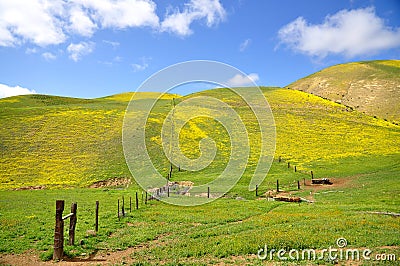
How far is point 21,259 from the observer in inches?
607

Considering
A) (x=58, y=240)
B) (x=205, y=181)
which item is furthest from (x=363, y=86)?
(x=58, y=240)

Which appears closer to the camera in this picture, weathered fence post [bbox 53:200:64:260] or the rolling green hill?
weathered fence post [bbox 53:200:64:260]

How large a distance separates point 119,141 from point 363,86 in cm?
12399

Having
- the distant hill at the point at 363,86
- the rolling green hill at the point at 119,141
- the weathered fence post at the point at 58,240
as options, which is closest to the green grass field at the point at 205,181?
the rolling green hill at the point at 119,141

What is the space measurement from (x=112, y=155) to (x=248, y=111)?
5388cm

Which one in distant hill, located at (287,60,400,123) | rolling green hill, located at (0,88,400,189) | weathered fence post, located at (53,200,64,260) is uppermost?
distant hill, located at (287,60,400,123)

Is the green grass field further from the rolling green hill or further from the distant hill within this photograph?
the distant hill

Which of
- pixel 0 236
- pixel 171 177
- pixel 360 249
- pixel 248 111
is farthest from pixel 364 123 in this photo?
pixel 0 236

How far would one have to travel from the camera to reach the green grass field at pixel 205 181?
1645 centimetres

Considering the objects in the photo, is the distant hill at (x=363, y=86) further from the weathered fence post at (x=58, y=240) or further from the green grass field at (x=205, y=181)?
the weathered fence post at (x=58, y=240)

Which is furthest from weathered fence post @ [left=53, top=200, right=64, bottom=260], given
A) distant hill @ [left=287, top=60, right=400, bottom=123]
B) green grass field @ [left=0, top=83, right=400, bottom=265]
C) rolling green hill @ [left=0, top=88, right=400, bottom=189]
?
distant hill @ [left=287, top=60, right=400, bottom=123]

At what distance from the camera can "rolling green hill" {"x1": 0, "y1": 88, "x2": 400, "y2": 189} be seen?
186ft

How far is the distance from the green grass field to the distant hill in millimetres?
20809

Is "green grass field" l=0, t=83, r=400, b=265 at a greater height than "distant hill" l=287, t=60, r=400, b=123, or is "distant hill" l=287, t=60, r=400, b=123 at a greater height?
"distant hill" l=287, t=60, r=400, b=123
